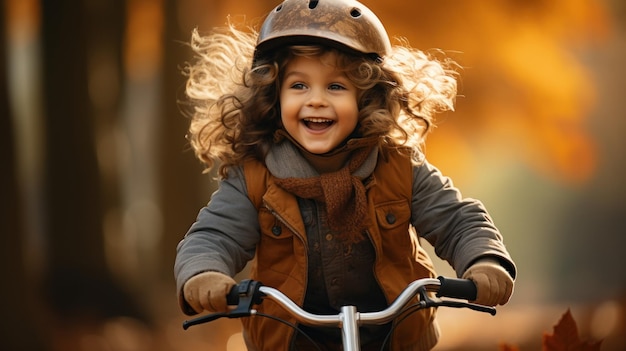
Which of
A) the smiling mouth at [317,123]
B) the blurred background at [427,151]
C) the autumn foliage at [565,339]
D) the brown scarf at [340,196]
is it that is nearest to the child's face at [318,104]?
the smiling mouth at [317,123]

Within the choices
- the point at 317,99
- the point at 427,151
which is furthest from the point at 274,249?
the point at 427,151

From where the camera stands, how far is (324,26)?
3771 millimetres

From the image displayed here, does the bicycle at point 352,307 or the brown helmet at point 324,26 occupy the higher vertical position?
the brown helmet at point 324,26

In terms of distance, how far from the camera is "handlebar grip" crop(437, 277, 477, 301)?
10.6ft

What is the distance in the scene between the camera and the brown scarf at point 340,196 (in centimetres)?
375

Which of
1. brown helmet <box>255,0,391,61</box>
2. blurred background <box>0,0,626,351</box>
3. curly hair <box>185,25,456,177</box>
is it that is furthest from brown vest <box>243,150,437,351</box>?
blurred background <box>0,0,626,351</box>

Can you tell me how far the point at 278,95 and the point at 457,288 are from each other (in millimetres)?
1095

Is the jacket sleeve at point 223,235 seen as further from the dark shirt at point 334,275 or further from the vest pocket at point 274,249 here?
the dark shirt at point 334,275

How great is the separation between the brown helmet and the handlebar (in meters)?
0.95

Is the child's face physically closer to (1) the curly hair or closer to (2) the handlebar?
(1) the curly hair

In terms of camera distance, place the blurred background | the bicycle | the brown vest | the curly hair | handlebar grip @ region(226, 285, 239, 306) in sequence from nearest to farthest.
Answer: the bicycle → handlebar grip @ region(226, 285, 239, 306) → the brown vest → the curly hair → the blurred background

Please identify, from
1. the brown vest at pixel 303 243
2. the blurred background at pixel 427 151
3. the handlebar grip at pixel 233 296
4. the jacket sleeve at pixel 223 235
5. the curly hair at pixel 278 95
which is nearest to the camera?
the handlebar grip at pixel 233 296

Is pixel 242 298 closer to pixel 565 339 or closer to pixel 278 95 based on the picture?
pixel 565 339

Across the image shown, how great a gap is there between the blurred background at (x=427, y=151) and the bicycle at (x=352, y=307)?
14.7ft
